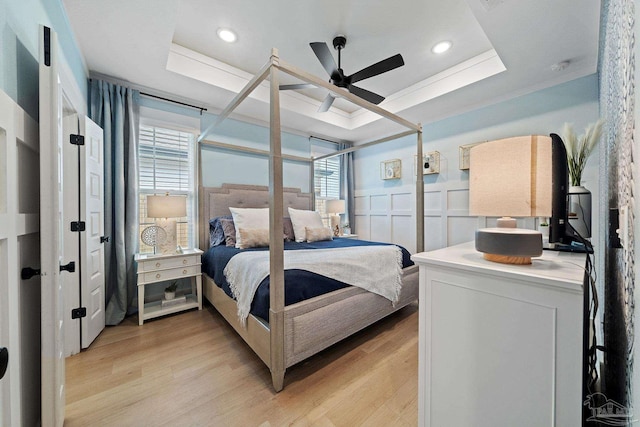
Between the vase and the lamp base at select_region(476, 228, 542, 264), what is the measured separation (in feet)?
3.63

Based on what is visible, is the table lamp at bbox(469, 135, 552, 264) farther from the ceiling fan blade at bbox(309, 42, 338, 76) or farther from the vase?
the ceiling fan blade at bbox(309, 42, 338, 76)

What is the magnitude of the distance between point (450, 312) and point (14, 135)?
5.85ft

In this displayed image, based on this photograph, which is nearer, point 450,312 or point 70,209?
point 450,312

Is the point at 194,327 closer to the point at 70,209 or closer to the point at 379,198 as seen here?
the point at 70,209

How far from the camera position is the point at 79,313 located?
1.94 metres

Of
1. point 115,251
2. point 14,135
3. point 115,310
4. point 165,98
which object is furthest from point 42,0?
point 115,310

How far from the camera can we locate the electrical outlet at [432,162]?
12.0 feet

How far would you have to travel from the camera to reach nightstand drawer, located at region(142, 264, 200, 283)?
8.07ft

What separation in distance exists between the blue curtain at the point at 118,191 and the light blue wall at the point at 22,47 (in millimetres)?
1157

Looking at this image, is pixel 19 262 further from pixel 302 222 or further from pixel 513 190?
pixel 302 222

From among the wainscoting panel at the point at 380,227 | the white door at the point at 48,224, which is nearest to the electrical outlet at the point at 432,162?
the wainscoting panel at the point at 380,227

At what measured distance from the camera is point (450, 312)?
0.96 meters

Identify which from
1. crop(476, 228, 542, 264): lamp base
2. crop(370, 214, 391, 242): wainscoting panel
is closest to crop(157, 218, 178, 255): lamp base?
crop(476, 228, 542, 264): lamp base

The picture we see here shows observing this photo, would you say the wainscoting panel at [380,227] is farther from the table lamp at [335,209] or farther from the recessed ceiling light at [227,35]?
the recessed ceiling light at [227,35]
